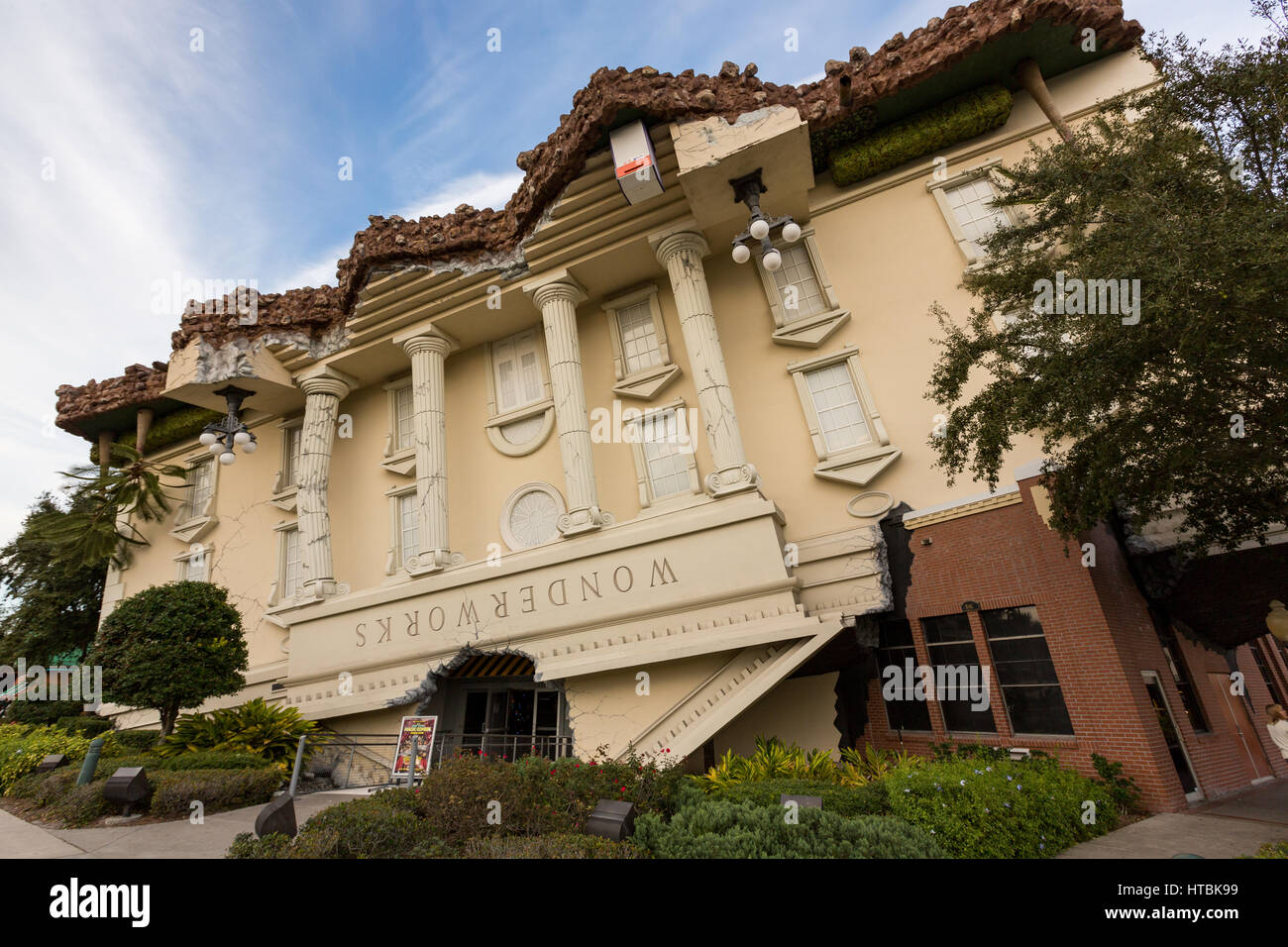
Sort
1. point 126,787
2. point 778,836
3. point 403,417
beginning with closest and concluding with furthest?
point 778,836 → point 126,787 → point 403,417

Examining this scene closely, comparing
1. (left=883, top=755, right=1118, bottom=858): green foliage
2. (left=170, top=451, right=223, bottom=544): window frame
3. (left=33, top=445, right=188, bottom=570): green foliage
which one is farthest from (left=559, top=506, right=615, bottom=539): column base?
(left=33, top=445, right=188, bottom=570): green foliage

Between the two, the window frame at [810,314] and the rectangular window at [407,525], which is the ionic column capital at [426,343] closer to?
the rectangular window at [407,525]

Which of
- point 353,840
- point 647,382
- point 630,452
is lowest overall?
point 353,840

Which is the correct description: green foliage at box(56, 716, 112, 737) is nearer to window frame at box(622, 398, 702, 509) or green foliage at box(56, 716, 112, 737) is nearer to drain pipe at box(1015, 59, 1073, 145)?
window frame at box(622, 398, 702, 509)

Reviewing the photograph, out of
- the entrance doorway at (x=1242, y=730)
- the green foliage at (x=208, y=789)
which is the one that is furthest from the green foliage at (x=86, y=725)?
the entrance doorway at (x=1242, y=730)

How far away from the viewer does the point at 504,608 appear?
42.2 ft

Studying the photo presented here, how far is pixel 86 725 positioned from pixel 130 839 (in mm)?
13557

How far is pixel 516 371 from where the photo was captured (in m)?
16.8

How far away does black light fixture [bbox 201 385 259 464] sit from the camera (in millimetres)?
15477

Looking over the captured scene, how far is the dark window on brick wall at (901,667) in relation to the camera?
11055 millimetres

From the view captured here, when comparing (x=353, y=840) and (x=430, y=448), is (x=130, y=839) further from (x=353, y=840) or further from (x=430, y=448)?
(x=430, y=448)

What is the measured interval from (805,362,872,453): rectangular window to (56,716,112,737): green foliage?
815 inches

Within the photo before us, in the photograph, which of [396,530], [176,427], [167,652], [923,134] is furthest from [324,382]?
[923,134]

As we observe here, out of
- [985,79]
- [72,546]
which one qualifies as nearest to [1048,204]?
[985,79]
